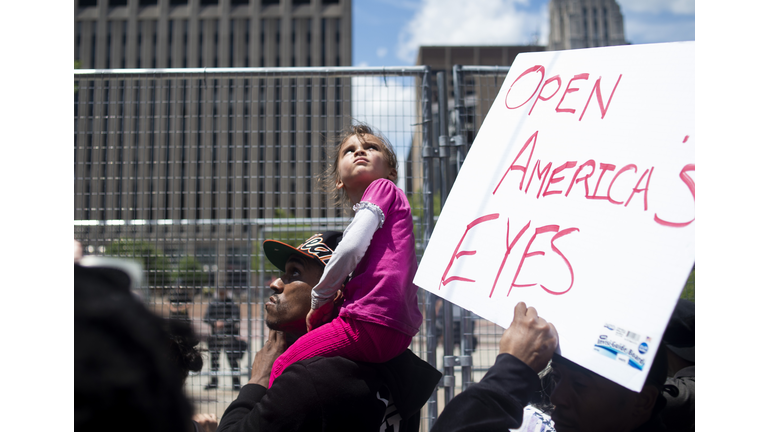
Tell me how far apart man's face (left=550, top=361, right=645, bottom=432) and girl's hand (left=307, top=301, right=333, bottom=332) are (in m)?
0.86

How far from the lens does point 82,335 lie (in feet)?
2.39

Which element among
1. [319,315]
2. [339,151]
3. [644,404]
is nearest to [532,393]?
[644,404]

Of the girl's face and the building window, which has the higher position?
the building window

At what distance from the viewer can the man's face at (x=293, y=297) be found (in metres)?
1.95

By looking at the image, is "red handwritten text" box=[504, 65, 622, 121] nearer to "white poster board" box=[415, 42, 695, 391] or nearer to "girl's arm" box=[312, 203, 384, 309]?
"white poster board" box=[415, 42, 695, 391]

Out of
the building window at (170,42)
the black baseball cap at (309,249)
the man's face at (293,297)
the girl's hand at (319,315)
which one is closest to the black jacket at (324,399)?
the girl's hand at (319,315)

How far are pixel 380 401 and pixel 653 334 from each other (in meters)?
0.96

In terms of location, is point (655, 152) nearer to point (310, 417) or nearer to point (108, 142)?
point (310, 417)

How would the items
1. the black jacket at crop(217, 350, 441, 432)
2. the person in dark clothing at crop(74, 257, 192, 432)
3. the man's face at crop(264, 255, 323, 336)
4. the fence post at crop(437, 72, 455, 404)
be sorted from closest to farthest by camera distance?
the person in dark clothing at crop(74, 257, 192, 432) < the black jacket at crop(217, 350, 441, 432) < the man's face at crop(264, 255, 323, 336) < the fence post at crop(437, 72, 455, 404)

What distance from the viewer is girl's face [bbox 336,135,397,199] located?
6.41 ft

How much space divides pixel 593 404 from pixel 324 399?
0.81 meters

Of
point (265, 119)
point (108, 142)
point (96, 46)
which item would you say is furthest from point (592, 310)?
point (96, 46)

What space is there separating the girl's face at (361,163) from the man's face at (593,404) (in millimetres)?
1039

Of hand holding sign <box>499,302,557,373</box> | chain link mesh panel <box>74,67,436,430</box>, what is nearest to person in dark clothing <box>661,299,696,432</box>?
hand holding sign <box>499,302,557,373</box>
